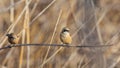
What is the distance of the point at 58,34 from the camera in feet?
6.24

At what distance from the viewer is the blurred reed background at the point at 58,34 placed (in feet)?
5.53

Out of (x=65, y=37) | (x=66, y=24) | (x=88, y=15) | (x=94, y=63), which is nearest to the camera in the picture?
(x=65, y=37)

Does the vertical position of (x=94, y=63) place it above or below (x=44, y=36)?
below

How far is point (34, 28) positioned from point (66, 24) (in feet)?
0.77

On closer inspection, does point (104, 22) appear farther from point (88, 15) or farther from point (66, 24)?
point (88, 15)

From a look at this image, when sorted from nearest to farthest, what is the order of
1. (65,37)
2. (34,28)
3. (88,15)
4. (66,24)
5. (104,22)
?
(65,37) < (88,15) < (66,24) < (34,28) < (104,22)

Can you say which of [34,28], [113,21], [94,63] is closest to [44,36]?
[34,28]

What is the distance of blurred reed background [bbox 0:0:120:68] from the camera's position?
5.53 ft

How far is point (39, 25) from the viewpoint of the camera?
2027mm

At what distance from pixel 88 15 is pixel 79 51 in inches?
14.7

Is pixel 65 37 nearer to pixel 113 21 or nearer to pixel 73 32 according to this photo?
pixel 73 32

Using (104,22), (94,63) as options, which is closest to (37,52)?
(94,63)

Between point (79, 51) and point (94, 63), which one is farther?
point (79, 51)

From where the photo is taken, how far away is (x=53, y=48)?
6.11ft
